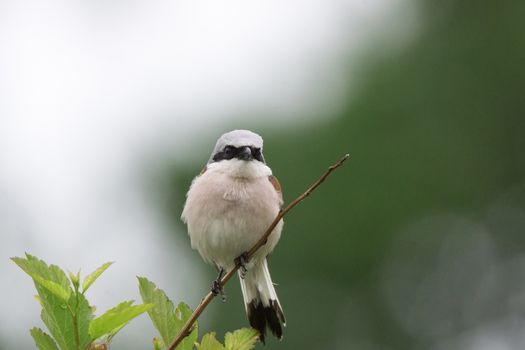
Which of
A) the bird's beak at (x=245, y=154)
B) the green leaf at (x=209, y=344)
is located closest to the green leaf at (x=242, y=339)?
the green leaf at (x=209, y=344)

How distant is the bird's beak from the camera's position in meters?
4.31

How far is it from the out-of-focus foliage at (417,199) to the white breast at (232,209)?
7065 millimetres

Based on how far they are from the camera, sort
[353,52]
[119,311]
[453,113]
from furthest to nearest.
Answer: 1. [453,113]
2. [353,52]
3. [119,311]

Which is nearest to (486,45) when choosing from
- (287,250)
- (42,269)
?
(287,250)

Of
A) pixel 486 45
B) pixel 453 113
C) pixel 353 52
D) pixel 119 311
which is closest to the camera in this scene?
pixel 119 311

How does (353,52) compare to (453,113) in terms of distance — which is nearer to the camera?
(353,52)

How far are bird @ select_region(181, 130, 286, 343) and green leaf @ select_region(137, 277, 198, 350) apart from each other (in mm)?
1596

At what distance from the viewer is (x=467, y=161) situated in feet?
53.0

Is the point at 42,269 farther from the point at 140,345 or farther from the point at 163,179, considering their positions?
the point at 163,179

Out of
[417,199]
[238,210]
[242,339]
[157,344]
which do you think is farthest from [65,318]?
[417,199]

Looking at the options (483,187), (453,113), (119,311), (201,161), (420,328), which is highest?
(119,311)

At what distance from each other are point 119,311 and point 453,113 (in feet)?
47.0

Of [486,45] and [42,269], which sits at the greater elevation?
[42,269]

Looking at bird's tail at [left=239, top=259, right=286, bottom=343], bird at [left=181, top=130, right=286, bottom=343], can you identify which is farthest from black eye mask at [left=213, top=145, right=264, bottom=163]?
bird's tail at [left=239, top=259, right=286, bottom=343]
